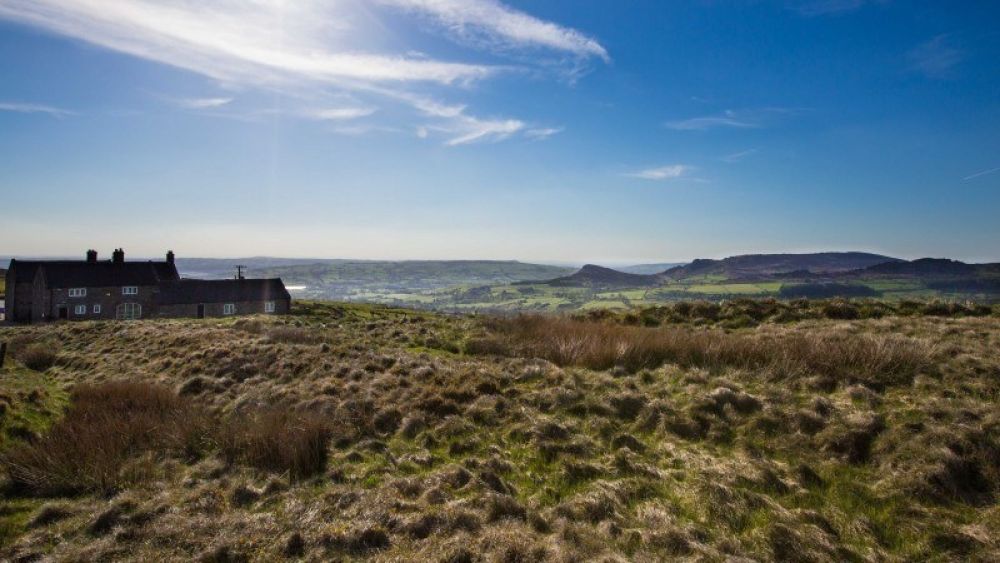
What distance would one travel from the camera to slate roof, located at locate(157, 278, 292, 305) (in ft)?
201

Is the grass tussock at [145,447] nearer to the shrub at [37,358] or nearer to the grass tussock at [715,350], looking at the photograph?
the grass tussock at [715,350]

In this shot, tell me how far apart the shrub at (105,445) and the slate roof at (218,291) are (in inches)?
2293

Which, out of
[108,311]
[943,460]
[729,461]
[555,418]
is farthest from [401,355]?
[108,311]

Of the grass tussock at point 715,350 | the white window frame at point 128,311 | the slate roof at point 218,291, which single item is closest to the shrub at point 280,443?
the grass tussock at point 715,350

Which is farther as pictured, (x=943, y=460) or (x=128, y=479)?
(x=128, y=479)

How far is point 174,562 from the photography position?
17.3 feet

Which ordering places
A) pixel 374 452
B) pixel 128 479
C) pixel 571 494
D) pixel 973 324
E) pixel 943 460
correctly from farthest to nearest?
pixel 973 324, pixel 374 452, pixel 128 479, pixel 571 494, pixel 943 460

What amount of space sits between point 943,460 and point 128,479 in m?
11.9

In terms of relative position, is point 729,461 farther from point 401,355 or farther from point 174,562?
point 401,355

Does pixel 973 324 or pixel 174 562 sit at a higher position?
pixel 973 324

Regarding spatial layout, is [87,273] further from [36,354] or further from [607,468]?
[607,468]

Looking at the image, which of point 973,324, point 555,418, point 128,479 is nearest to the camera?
point 128,479

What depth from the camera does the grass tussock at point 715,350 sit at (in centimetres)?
928

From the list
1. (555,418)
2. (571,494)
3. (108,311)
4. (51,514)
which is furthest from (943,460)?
(108,311)
